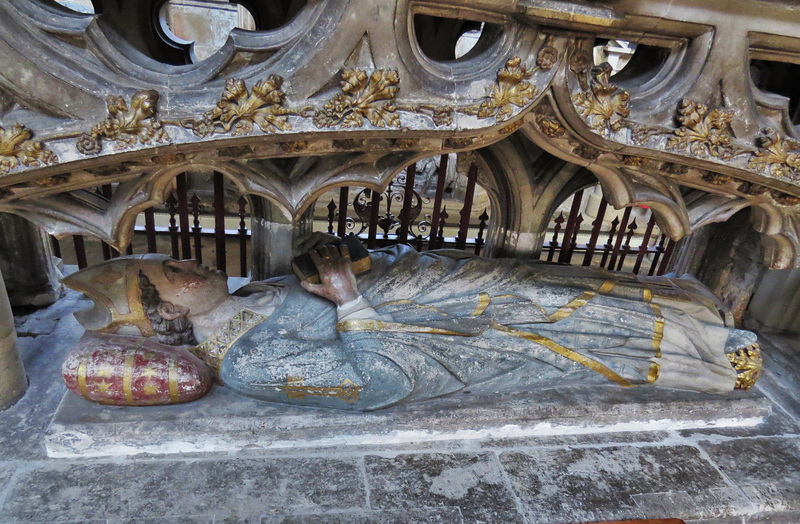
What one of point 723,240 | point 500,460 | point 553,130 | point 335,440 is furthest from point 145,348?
point 723,240

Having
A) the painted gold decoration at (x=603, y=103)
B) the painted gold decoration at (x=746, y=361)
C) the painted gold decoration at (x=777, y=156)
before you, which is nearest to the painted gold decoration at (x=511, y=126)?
the painted gold decoration at (x=603, y=103)

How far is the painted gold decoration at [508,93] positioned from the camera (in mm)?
1732

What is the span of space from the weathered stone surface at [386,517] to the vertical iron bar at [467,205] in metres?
1.62

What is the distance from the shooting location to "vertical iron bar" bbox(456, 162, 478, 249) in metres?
2.85

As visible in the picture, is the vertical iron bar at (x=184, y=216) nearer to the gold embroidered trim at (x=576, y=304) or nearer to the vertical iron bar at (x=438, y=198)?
the vertical iron bar at (x=438, y=198)

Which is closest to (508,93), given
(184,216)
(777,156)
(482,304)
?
(482,304)

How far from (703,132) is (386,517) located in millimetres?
1879

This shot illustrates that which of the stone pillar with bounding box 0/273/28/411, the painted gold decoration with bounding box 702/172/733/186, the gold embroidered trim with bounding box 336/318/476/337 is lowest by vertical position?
the stone pillar with bounding box 0/273/28/411

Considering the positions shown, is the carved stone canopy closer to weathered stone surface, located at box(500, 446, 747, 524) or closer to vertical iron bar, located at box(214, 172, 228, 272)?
vertical iron bar, located at box(214, 172, 228, 272)

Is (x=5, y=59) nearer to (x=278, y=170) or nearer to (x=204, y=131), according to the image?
(x=204, y=131)

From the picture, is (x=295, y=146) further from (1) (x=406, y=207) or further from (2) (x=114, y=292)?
(1) (x=406, y=207)

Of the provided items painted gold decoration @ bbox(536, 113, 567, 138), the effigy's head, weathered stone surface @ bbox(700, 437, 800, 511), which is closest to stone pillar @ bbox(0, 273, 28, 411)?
the effigy's head

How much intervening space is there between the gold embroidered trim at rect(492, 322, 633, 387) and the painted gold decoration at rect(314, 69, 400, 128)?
45.7 inches

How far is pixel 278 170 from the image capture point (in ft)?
6.33
